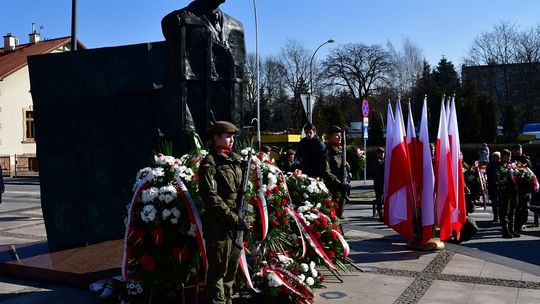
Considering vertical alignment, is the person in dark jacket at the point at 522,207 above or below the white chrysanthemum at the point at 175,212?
below

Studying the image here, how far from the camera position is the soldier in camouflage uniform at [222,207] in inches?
183

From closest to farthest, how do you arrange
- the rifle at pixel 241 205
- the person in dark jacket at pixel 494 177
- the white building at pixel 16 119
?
1. the rifle at pixel 241 205
2. the person in dark jacket at pixel 494 177
3. the white building at pixel 16 119

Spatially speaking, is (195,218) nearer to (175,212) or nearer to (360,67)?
(175,212)

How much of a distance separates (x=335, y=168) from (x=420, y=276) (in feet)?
7.54

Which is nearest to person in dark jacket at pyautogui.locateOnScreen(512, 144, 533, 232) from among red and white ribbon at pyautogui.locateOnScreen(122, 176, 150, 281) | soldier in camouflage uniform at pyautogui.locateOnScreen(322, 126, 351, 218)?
soldier in camouflage uniform at pyautogui.locateOnScreen(322, 126, 351, 218)

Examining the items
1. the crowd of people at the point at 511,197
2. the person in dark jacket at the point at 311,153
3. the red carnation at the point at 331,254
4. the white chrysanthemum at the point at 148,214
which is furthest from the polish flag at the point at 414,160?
the white chrysanthemum at the point at 148,214

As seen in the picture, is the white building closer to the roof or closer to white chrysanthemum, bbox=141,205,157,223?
the roof

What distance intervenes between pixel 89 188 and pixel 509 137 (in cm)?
2975

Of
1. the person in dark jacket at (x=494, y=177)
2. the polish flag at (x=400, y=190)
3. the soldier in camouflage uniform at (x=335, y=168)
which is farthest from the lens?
the person in dark jacket at (x=494, y=177)

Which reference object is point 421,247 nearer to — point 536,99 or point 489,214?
point 489,214

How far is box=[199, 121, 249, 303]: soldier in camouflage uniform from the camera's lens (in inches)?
183

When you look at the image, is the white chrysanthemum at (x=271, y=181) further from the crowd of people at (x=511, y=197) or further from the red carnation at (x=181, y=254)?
the crowd of people at (x=511, y=197)

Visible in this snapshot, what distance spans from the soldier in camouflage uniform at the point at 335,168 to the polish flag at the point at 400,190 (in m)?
0.73

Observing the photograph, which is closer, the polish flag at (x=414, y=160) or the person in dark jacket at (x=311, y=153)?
the person in dark jacket at (x=311, y=153)
